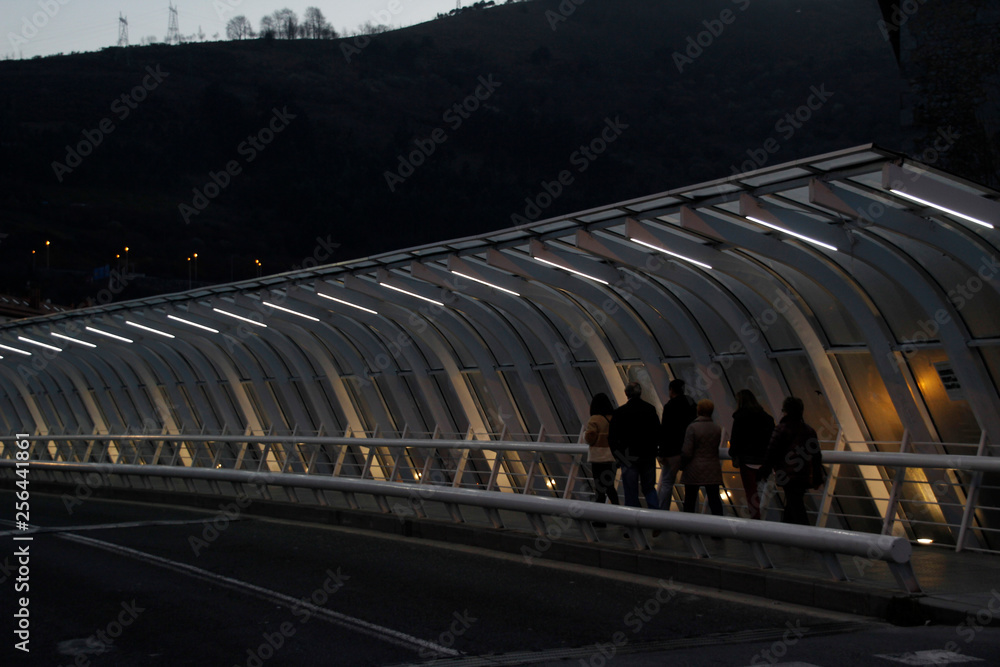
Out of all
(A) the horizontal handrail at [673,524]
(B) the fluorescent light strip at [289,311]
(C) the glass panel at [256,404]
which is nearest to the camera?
(A) the horizontal handrail at [673,524]

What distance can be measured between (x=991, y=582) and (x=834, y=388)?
7.50m

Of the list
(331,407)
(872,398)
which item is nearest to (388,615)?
(872,398)

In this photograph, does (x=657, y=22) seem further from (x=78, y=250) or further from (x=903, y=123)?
(x=903, y=123)

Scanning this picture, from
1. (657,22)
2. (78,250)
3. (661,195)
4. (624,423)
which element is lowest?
(624,423)

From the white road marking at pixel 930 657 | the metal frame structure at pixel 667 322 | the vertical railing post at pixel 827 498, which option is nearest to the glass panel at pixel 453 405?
the metal frame structure at pixel 667 322

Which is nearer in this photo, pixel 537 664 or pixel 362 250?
pixel 537 664

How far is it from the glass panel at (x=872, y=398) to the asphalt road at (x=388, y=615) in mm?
7227

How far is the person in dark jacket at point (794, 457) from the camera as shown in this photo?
9.70m

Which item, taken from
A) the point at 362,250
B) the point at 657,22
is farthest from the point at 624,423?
the point at 657,22

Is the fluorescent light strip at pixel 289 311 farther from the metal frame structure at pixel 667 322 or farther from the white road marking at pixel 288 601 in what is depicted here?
the white road marking at pixel 288 601

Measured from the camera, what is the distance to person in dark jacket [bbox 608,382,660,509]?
36.1 ft

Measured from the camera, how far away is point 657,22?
19100cm

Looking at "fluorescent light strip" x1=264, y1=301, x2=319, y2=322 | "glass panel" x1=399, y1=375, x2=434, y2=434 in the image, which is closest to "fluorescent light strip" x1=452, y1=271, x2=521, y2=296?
"fluorescent light strip" x1=264, y1=301, x2=319, y2=322

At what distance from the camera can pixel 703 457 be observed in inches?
→ 415
